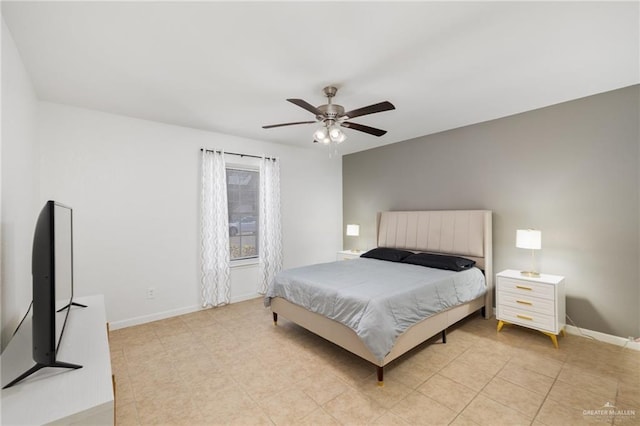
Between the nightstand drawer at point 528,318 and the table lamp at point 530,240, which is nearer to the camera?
the nightstand drawer at point 528,318

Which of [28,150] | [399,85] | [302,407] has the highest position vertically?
[399,85]

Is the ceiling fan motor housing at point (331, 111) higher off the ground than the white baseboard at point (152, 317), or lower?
higher

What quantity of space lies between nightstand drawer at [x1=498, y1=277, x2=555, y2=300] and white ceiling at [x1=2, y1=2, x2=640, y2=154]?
1993 mm

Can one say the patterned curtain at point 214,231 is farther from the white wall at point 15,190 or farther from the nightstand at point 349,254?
the nightstand at point 349,254

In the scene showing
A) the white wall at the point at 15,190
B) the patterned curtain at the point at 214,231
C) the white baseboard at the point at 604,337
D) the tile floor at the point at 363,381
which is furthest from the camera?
the patterned curtain at the point at 214,231

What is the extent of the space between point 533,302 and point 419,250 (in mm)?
Result: 1577

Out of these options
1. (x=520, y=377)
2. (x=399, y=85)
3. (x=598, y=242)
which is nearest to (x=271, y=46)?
(x=399, y=85)

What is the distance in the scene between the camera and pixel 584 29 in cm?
191

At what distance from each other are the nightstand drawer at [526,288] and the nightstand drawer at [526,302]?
0.03 m

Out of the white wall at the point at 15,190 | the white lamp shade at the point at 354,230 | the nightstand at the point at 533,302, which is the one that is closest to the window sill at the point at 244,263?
the white lamp shade at the point at 354,230

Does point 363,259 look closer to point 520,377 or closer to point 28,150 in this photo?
point 520,377

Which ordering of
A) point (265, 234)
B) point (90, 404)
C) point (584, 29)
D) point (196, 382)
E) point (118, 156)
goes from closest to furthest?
point (90, 404), point (584, 29), point (196, 382), point (118, 156), point (265, 234)

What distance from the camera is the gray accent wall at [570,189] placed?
279 centimetres

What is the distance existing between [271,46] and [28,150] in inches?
91.0
